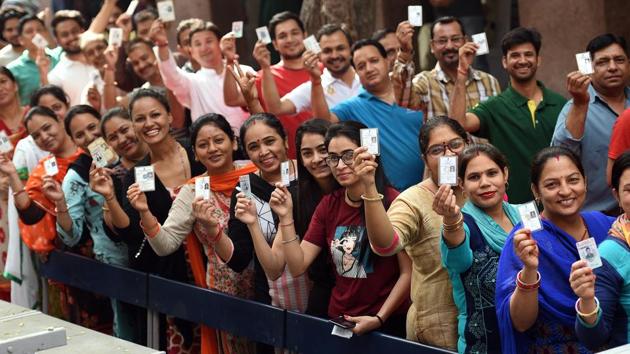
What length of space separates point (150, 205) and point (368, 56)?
5.27ft

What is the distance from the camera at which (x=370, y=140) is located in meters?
5.66

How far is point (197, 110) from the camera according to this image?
341 inches

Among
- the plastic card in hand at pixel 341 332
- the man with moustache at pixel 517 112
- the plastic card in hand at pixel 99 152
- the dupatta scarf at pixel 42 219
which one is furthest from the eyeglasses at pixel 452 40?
the plastic card in hand at pixel 341 332

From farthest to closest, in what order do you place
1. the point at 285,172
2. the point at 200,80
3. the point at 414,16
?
the point at 200,80
the point at 414,16
the point at 285,172

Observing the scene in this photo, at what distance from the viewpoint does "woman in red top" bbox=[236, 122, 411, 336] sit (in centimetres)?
575

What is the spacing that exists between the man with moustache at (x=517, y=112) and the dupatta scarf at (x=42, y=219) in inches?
96.4

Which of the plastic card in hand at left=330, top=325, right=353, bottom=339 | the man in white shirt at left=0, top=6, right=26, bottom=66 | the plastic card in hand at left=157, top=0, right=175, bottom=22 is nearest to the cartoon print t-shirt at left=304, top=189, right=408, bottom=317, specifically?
the plastic card in hand at left=330, top=325, right=353, bottom=339

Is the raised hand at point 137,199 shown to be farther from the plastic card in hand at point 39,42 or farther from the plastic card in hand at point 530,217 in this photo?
the plastic card in hand at point 39,42

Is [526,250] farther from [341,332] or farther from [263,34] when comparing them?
[263,34]

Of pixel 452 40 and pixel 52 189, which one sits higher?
pixel 452 40

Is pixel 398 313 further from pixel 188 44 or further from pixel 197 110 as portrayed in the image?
pixel 188 44

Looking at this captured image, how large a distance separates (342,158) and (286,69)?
271 centimetres

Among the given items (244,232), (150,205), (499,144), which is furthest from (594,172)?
(150,205)

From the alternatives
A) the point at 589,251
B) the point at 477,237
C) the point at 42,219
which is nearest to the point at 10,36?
the point at 42,219
